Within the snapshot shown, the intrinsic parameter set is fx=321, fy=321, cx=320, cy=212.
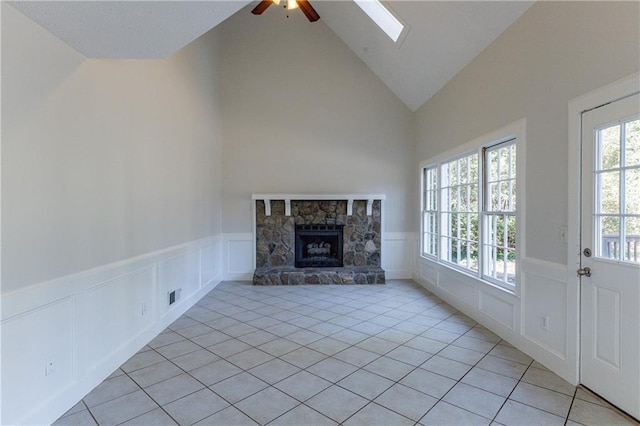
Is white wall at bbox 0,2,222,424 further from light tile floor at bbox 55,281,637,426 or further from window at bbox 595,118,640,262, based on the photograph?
window at bbox 595,118,640,262

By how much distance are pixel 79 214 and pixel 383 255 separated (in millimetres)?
4816

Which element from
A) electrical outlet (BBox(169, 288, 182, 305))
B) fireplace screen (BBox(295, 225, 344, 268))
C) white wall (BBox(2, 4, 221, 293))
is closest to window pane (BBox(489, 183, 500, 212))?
fireplace screen (BBox(295, 225, 344, 268))

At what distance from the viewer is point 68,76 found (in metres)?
2.16

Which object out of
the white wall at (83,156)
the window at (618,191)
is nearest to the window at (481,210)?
the window at (618,191)

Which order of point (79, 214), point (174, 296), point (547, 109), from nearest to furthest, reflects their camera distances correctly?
1. point (79, 214)
2. point (547, 109)
3. point (174, 296)

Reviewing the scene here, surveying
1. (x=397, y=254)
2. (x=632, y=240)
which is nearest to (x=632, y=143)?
(x=632, y=240)

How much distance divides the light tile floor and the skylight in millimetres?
3809

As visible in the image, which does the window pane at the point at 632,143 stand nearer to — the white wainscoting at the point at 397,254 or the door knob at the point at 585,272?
the door knob at the point at 585,272

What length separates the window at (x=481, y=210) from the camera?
129 inches

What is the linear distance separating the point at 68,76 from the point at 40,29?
30 cm

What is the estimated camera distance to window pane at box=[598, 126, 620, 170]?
7.07 ft

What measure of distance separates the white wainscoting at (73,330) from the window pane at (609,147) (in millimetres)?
3746

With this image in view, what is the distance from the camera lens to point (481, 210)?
3715 millimetres

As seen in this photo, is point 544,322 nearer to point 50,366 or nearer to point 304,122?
point 50,366
